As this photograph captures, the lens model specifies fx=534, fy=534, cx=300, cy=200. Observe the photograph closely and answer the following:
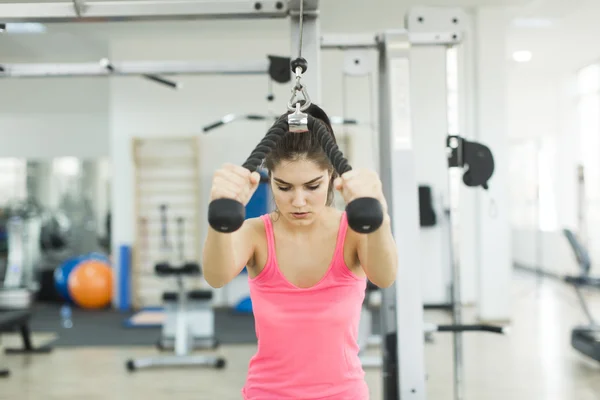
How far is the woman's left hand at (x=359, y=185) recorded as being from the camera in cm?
82

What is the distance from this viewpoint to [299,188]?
1.02 metres

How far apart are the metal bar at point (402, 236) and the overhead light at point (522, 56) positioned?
562 centimetres

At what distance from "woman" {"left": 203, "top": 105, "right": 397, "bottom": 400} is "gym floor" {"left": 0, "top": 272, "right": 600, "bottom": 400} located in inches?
95.8

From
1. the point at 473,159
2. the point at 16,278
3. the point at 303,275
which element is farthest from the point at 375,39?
the point at 16,278

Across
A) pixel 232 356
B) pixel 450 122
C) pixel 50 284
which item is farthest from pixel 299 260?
pixel 50 284

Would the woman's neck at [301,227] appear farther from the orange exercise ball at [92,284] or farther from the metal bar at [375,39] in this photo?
the orange exercise ball at [92,284]

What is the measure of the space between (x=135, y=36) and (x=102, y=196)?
2.92m

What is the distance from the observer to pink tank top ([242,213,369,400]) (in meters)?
1.06

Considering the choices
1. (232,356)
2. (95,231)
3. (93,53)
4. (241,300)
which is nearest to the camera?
(232,356)

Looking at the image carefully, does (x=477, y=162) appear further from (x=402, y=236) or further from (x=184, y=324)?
(x=184, y=324)

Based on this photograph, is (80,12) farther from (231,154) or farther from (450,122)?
(231,154)

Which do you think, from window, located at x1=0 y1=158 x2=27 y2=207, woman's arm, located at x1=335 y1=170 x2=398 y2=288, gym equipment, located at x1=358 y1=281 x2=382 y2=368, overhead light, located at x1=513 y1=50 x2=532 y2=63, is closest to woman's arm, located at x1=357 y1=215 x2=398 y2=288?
woman's arm, located at x1=335 y1=170 x2=398 y2=288

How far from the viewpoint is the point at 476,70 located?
5371mm

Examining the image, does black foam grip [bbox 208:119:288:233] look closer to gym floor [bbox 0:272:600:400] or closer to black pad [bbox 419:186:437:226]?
gym floor [bbox 0:272:600:400]
